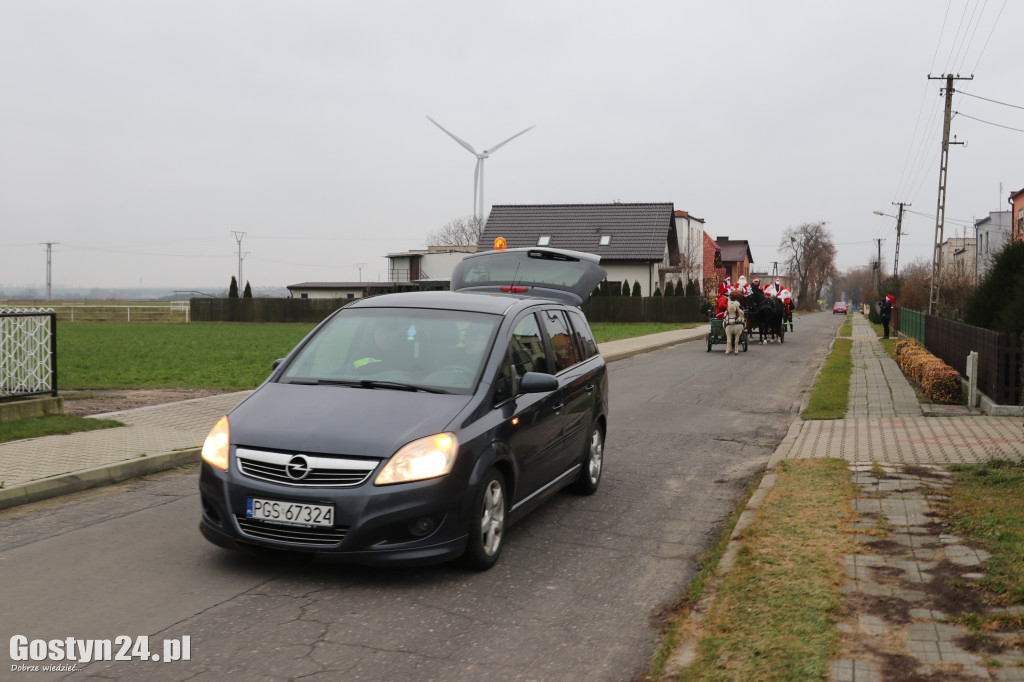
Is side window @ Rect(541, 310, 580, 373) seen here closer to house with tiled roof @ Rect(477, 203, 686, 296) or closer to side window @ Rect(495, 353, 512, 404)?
side window @ Rect(495, 353, 512, 404)

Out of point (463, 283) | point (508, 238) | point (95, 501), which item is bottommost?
point (95, 501)

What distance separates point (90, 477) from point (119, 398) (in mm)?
6881

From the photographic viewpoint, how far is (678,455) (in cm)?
982

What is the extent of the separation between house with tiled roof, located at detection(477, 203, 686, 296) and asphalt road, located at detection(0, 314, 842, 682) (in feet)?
174

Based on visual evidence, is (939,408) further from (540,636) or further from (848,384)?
(540,636)

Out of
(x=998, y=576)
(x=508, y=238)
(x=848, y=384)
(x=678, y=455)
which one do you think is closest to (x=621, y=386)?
(x=848, y=384)

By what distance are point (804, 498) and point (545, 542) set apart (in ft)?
7.26

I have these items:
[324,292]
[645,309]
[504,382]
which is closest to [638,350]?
[504,382]

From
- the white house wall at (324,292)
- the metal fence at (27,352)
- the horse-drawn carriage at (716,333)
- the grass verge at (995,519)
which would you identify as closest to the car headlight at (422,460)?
the grass verge at (995,519)

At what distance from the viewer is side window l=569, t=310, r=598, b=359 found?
7.88m

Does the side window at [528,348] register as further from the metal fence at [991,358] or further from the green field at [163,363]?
the green field at [163,363]

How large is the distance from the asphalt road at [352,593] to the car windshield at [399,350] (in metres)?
1.19

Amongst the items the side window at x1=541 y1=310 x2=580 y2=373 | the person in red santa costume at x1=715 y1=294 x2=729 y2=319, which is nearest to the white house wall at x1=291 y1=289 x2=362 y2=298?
the person in red santa costume at x1=715 y1=294 x2=729 y2=319

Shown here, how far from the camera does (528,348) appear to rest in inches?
258
